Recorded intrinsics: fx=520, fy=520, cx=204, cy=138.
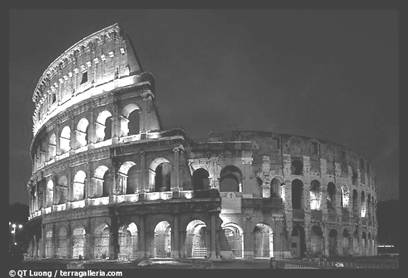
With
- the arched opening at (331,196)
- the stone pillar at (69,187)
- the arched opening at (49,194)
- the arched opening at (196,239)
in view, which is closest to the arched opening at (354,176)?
the arched opening at (331,196)

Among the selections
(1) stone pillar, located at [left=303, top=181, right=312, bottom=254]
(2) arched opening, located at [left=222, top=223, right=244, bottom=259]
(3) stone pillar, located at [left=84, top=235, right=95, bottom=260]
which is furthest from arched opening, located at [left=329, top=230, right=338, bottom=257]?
(3) stone pillar, located at [left=84, top=235, right=95, bottom=260]

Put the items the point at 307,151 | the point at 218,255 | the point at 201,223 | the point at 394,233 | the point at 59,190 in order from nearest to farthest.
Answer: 1. the point at 218,255
2. the point at 201,223
3. the point at 59,190
4. the point at 307,151
5. the point at 394,233

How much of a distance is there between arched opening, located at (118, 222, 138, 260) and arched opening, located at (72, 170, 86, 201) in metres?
3.76

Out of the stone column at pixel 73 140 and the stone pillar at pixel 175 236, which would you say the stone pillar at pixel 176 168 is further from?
the stone column at pixel 73 140

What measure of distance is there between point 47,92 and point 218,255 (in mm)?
17129

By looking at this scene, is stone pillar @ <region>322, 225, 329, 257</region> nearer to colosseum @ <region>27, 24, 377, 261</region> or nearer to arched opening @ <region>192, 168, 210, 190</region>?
colosseum @ <region>27, 24, 377, 261</region>

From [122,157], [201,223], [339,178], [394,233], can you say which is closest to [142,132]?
[122,157]

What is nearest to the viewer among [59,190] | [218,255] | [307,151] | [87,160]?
[218,255]

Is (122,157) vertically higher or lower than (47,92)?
lower

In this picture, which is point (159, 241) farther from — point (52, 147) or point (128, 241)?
point (52, 147)

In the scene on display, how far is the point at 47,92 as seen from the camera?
112 ft

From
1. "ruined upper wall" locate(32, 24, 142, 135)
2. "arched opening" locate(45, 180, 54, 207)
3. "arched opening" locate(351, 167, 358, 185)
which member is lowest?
"arched opening" locate(45, 180, 54, 207)

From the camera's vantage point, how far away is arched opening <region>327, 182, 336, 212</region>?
1364 inches

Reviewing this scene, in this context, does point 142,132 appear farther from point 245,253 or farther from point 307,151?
point 307,151
